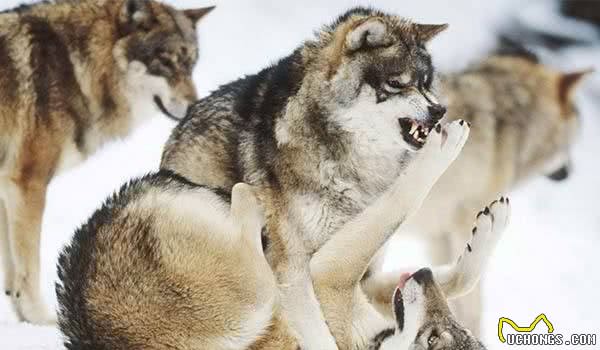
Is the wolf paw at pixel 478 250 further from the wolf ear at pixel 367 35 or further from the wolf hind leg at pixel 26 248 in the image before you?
the wolf hind leg at pixel 26 248

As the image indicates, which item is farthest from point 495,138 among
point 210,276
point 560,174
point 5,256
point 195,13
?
A: point 5,256

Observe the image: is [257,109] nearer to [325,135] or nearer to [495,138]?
[325,135]

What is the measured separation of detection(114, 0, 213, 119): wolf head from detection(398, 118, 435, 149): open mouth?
1635 millimetres

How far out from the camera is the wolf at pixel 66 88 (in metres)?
3.89

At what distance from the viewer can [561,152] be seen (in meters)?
4.82

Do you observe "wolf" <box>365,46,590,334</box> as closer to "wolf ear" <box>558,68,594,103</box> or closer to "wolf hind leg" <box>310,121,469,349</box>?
"wolf ear" <box>558,68,594,103</box>

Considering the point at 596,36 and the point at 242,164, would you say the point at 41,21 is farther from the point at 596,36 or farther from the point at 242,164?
the point at 596,36

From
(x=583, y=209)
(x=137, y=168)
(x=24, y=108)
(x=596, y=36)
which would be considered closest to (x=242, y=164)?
(x=24, y=108)

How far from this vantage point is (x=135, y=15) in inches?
163

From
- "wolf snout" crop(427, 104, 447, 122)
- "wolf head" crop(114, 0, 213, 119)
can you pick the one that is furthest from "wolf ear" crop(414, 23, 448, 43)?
"wolf head" crop(114, 0, 213, 119)

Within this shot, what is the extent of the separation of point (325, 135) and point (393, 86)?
0.93ft

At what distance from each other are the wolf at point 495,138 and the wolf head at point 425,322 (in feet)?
4.87

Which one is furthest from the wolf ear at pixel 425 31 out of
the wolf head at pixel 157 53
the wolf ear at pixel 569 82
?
the wolf ear at pixel 569 82

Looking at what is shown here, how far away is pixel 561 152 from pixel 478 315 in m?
1.16
